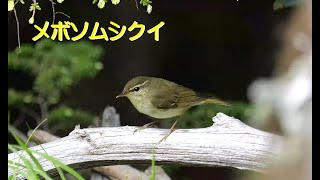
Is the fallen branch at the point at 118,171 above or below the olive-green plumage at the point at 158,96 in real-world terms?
below

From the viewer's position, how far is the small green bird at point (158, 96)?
85.4 inches

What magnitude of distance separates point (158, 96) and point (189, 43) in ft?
0.76

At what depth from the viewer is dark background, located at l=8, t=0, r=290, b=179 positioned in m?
2.14

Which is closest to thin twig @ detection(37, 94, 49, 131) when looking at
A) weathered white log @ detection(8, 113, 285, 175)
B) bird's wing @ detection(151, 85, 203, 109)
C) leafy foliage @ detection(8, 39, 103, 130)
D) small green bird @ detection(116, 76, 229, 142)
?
leafy foliage @ detection(8, 39, 103, 130)

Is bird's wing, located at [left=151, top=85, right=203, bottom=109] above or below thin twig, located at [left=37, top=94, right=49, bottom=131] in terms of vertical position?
above

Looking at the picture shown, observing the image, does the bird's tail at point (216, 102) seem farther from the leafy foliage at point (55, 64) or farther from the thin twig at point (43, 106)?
the thin twig at point (43, 106)

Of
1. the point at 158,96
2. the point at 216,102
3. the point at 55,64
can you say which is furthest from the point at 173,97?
the point at 55,64

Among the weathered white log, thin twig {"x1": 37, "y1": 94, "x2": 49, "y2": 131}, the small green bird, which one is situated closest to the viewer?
the weathered white log

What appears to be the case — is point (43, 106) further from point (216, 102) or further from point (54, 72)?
point (216, 102)

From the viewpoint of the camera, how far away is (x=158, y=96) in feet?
7.13

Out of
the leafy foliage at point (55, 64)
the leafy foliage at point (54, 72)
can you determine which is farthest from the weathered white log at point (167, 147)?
the leafy foliage at point (55, 64)

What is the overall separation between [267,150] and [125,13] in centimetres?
69

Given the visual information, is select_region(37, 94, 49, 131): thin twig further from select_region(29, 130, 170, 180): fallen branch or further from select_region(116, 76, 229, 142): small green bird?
select_region(116, 76, 229, 142): small green bird
